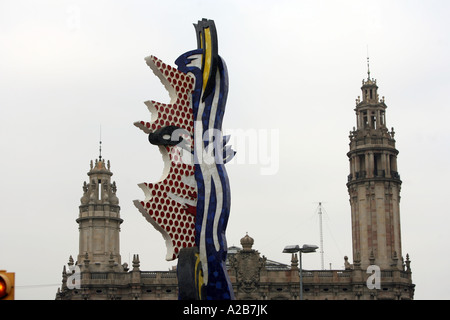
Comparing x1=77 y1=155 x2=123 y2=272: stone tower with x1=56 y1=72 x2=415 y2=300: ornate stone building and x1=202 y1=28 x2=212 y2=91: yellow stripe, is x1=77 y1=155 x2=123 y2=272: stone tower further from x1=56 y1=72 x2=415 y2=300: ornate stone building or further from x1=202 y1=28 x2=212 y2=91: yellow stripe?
x1=202 y1=28 x2=212 y2=91: yellow stripe

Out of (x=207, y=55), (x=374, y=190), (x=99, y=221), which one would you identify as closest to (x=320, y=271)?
(x=374, y=190)

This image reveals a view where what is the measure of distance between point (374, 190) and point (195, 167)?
5837 cm

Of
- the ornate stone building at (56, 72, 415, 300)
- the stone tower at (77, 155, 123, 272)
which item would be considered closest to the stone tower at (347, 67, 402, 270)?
the ornate stone building at (56, 72, 415, 300)

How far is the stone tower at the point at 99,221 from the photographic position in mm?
100750

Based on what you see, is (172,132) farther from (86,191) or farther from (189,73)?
(86,191)

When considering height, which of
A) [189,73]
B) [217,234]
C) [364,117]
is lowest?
[217,234]

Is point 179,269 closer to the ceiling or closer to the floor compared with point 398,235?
closer to the floor

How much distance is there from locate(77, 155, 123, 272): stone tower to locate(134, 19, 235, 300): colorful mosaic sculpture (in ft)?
185

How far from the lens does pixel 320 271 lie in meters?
97.1

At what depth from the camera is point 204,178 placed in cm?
4369

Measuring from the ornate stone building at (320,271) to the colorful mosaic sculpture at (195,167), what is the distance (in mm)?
49690
